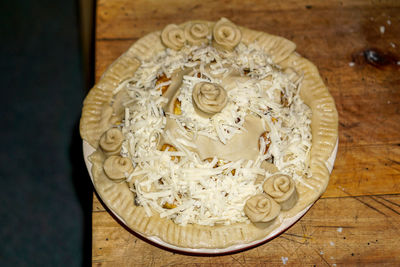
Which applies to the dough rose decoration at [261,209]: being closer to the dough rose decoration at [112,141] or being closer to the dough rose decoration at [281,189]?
the dough rose decoration at [281,189]

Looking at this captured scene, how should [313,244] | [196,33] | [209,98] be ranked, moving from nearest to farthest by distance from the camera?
[209,98], [313,244], [196,33]

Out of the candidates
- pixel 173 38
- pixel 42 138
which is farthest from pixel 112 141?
pixel 42 138

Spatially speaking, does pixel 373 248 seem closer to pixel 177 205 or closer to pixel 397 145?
pixel 397 145

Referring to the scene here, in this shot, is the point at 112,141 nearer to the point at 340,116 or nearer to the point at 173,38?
the point at 173,38

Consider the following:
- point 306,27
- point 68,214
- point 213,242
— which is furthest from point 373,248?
point 68,214

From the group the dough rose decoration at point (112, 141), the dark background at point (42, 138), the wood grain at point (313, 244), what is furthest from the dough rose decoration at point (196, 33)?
the dark background at point (42, 138)

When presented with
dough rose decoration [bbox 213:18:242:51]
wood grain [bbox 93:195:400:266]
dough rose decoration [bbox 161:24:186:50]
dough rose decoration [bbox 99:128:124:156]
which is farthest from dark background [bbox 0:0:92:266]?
dough rose decoration [bbox 213:18:242:51]
